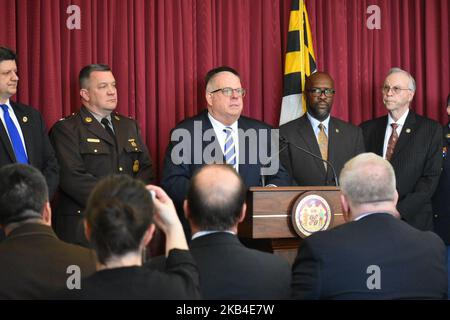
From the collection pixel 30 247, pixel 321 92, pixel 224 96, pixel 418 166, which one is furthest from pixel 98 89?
pixel 30 247

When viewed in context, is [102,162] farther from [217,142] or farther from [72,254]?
[72,254]

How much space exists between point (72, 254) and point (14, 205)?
272mm

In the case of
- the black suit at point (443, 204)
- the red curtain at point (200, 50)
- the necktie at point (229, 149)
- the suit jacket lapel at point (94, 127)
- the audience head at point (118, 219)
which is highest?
the red curtain at point (200, 50)

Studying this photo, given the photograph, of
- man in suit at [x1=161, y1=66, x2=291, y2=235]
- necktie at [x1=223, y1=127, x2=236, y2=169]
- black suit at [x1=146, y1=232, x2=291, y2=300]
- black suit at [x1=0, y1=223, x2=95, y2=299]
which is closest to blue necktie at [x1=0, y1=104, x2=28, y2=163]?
man in suit at [x1=161, y1=66, x2=291, y2=235]

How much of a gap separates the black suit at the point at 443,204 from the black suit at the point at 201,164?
135cm

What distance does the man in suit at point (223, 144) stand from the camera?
14.9ft

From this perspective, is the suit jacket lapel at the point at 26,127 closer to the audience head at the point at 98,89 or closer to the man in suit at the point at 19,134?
the man in suit at the point at 19,134

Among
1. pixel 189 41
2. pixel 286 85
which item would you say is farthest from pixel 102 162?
pixel 286 85

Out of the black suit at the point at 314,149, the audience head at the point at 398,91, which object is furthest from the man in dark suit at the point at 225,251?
the audience head at the point at 398,91

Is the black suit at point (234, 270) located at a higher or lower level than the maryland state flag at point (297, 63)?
lower

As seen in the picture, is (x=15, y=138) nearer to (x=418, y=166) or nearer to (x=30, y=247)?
(x=30, y=247)

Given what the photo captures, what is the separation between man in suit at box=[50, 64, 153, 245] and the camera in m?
4.46

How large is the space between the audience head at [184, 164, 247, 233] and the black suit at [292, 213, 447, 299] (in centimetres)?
30
